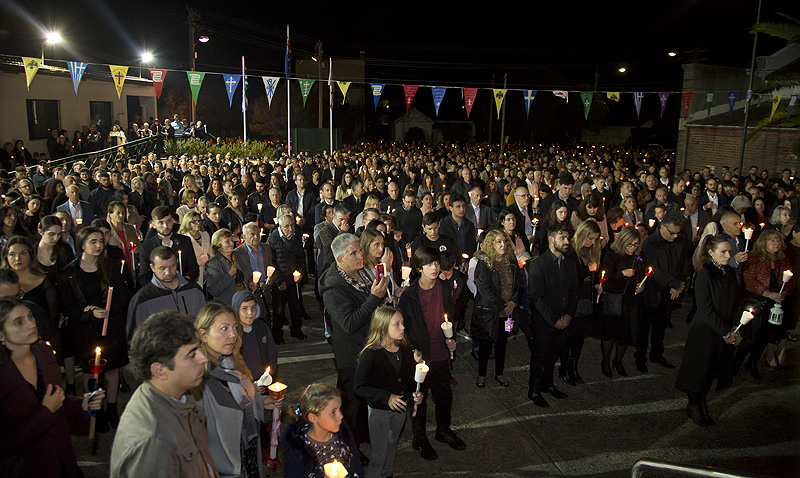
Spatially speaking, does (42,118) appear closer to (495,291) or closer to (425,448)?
(495,291)

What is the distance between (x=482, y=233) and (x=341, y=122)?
55713 millimetres

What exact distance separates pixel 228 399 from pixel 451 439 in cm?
255

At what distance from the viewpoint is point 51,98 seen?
76.4 feet

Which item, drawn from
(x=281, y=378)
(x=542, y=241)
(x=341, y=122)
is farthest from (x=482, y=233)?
(x=341, y=122)

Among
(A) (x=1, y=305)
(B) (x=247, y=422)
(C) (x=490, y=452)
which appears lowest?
(C) (x=490, y=452)

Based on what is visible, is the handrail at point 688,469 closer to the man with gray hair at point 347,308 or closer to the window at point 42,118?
the man with gray hair at point 347,308

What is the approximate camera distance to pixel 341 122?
61.8 m

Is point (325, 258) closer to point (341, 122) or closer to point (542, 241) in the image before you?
point (542, 241)

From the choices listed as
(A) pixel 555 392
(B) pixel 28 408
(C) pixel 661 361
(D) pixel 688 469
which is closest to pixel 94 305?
(B) pixel 28 408

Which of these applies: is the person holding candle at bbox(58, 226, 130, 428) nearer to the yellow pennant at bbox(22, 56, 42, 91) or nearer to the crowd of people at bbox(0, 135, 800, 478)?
the crowd of people at bbox(0, 135, 800, 478)

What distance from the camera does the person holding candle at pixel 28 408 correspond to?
3172mm

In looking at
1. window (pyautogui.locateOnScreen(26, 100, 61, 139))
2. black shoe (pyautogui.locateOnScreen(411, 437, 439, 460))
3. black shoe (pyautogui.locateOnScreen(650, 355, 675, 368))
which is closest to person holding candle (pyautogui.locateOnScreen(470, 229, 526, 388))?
black shoe (pyautogui.locateOnScreen(411, 437, 439, 460))

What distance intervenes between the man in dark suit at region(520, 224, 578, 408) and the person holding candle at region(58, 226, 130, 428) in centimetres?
420

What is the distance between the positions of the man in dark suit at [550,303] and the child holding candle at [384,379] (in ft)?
6.84
